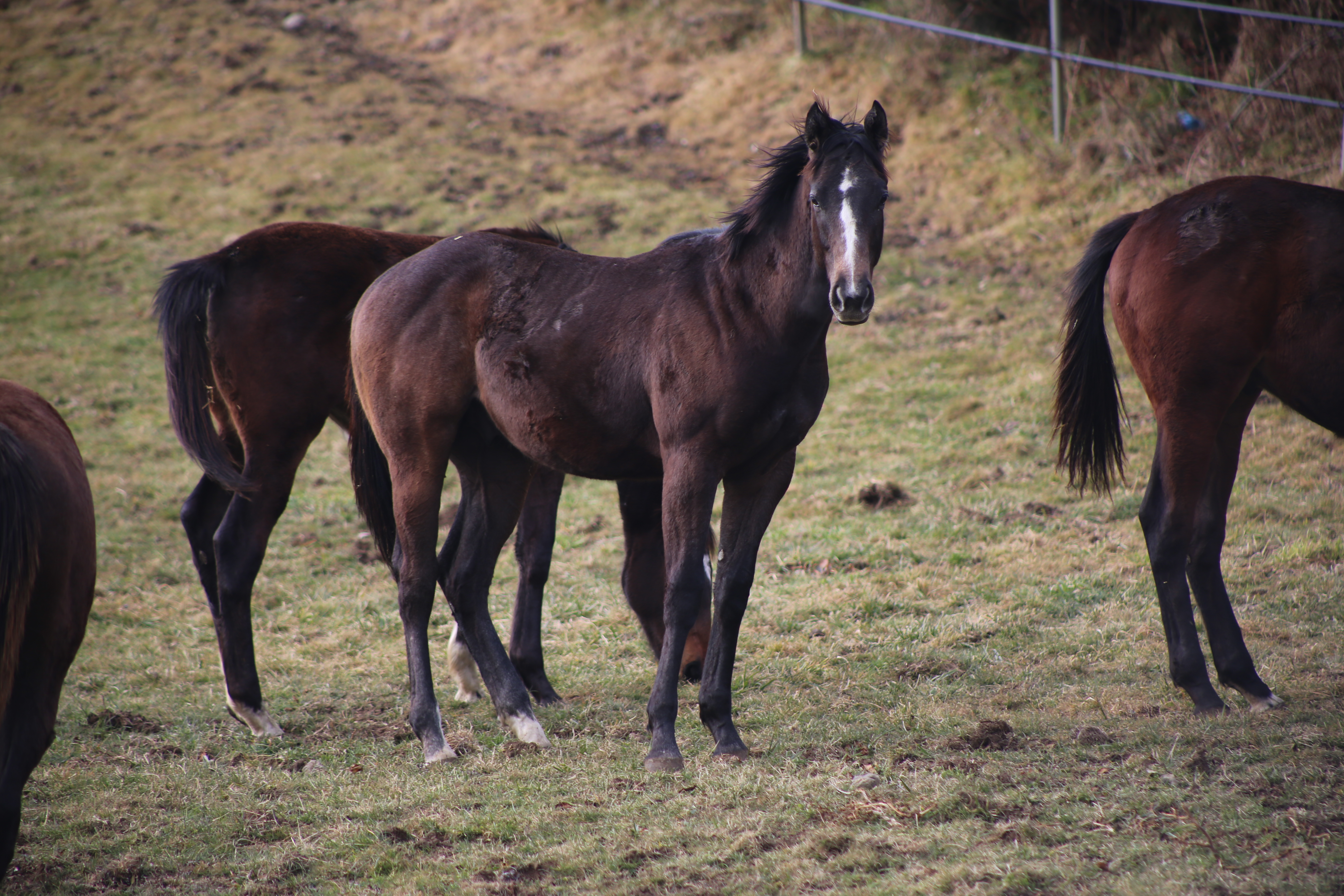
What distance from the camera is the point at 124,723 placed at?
16.9 ft

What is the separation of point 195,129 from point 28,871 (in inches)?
603

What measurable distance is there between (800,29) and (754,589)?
1115 cm

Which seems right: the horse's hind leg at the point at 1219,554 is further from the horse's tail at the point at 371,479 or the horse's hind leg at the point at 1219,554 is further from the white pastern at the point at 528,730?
the horse's tail at the point at 371,479

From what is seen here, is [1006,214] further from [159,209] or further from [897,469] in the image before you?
[159,209]

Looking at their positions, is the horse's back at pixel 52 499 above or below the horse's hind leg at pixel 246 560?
above

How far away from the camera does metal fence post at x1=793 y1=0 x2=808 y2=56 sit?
15.3 metres

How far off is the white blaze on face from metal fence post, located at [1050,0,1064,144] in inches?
357

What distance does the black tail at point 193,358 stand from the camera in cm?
505

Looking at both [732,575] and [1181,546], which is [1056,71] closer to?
[1181,546]

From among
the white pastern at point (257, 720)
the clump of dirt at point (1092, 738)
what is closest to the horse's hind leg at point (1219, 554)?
the clump of dirt at point (1092, 738)

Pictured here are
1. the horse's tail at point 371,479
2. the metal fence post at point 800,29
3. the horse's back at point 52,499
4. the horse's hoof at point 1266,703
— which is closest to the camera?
the horse's back at point 52,499

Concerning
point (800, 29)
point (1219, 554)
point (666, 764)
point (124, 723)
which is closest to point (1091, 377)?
point (1219, 554)

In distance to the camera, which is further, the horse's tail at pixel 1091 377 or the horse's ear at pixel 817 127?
the horse's tail at pixel 1091 377

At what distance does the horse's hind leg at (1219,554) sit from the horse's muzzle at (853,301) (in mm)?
1968
